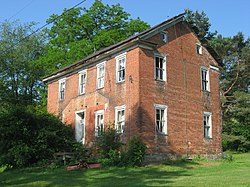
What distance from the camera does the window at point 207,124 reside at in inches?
1045

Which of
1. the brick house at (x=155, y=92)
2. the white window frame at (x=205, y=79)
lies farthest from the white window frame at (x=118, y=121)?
the white window frame at (x=205, y=79)

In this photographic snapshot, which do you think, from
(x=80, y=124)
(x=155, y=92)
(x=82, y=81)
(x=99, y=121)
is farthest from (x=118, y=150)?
(x=82, y=81)

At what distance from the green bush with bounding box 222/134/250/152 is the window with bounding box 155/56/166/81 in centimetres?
1754

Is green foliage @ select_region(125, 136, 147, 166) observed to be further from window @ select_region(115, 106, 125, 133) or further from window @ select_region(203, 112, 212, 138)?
window @ select_region(203, 112, 212, 138)

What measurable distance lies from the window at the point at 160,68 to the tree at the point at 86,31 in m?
Answer: 17.5

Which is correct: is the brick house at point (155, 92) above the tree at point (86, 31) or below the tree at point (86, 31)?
below

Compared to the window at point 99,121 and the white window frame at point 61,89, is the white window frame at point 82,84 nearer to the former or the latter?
the white window frame at point 61,89

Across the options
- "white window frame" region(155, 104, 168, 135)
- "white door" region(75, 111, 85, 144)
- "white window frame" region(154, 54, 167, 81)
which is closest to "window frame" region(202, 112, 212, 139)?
"white window frame" region(155, 104, 168, 135)

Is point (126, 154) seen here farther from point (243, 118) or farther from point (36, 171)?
point (243, 118)

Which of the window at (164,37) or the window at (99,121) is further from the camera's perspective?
the window at (99,121)

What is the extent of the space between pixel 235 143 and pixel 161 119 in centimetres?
2054

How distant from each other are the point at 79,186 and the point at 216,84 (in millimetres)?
17556

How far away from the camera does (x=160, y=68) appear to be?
2419 centimetres

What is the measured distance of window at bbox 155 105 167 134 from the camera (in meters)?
23.1
